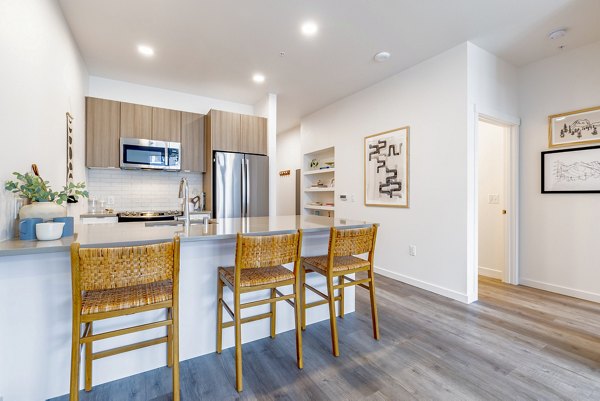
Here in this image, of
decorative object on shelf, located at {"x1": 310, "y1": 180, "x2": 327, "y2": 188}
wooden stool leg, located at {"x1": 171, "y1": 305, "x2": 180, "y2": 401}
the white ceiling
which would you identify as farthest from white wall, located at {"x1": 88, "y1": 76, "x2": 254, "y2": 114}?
wooden stool leg, located at {"x1": 171, "y1": 305, "x2": 180, "y2": 401}

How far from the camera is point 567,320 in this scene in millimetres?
2537

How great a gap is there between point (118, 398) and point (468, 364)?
7.19 feet

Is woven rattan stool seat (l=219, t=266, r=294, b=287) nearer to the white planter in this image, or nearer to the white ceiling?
the white planter

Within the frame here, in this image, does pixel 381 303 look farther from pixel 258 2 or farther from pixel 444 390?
pixel 258 2

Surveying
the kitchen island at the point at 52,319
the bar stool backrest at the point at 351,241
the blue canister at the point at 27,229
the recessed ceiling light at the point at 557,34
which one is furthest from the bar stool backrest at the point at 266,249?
the recessed ceiling light at the point at 557,34

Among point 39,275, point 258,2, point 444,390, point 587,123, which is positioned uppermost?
point 258,2

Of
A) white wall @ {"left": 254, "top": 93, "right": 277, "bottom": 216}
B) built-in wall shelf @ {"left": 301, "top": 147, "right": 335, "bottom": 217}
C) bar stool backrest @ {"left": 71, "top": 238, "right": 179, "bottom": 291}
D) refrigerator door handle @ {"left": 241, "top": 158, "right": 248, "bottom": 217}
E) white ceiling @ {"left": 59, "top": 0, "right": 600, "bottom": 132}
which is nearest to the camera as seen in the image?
bar stool backrest @ {"left": 71, "top": 238, "right": 179, "bottom": 291}

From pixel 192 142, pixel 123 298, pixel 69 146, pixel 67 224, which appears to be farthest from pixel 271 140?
pixel 123 298

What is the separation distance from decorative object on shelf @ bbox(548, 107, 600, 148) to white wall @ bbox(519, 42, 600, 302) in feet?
0.21

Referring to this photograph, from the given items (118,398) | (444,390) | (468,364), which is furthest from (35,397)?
(468,364)

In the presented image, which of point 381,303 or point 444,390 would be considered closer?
point 444,390

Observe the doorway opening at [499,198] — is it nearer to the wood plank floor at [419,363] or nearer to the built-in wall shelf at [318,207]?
the wood plank floor at [419,363]

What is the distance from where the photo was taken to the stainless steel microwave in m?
3.70

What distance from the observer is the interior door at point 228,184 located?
3951 millimetres
